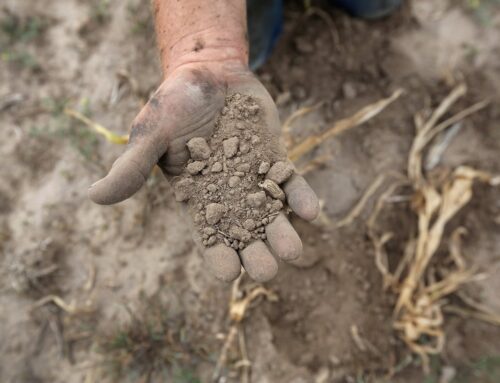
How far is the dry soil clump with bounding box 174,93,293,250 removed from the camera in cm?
124

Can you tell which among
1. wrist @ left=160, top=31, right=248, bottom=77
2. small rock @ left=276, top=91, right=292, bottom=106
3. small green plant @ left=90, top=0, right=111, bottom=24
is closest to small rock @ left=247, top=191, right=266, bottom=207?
wrist @ left=160, top=31, right=248, bottom=77

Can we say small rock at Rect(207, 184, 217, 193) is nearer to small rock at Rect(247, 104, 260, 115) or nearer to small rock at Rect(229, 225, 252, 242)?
small rock at Rect(229, 225, 252, 242)

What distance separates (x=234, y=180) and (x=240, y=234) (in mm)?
157

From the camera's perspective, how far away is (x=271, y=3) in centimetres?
194

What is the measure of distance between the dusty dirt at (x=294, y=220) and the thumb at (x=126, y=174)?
16.7 inches

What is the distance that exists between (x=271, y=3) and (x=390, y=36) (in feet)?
2.18

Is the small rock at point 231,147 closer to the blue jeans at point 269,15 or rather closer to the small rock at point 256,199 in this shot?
the small rock at point 256,199

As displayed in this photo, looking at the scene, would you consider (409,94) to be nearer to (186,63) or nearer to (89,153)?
(186,63)

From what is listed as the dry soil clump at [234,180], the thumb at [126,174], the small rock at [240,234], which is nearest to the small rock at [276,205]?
the dry soil clump at [234,180]

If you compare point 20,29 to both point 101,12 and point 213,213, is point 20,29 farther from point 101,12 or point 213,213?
point 213,213

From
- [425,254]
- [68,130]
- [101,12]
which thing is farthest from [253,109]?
[101,12]

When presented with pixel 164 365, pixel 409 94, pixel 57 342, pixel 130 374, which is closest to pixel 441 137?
pixel 409 94

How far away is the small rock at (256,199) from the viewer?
48.5 inches

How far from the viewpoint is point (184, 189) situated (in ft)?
4.17
